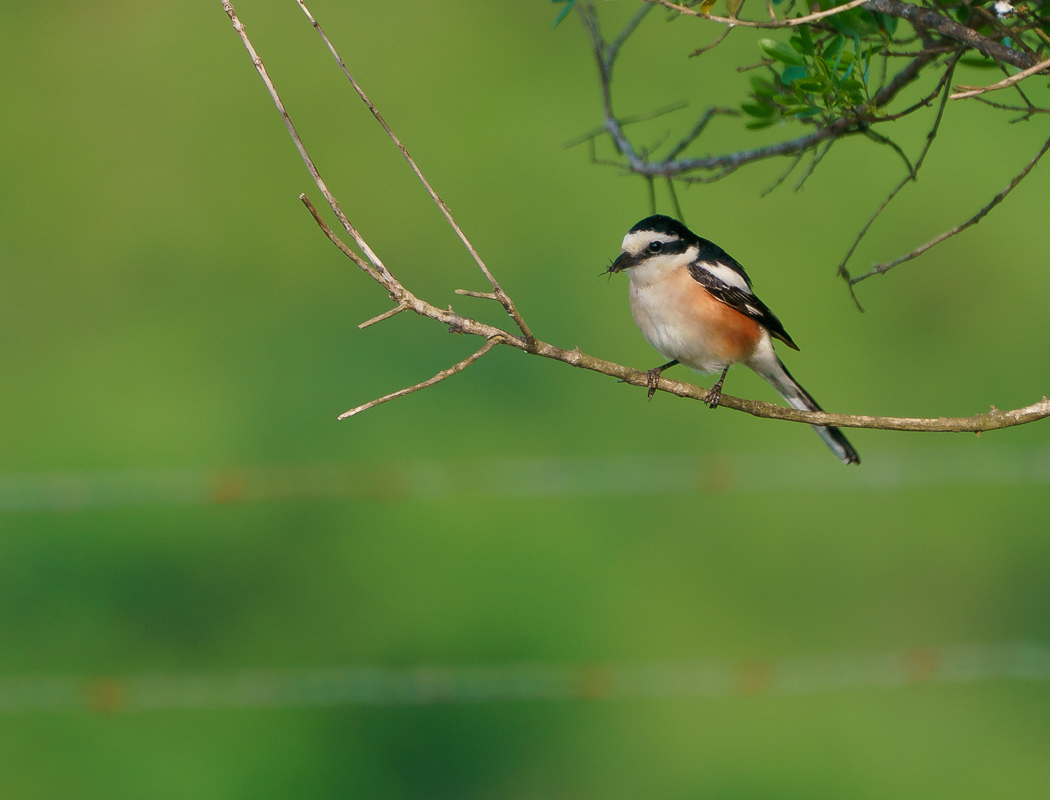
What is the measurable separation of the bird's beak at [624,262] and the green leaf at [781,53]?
888mm

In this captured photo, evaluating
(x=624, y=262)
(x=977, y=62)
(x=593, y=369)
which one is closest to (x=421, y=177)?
(x=593, y=369)

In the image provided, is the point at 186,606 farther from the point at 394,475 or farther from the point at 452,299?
the point at 452,299

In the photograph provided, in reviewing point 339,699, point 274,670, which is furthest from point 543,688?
point 274,670

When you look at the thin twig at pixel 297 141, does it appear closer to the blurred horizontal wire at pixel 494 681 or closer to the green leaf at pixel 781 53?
the green leaf at pixel 781 53

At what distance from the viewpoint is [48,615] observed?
6.71m

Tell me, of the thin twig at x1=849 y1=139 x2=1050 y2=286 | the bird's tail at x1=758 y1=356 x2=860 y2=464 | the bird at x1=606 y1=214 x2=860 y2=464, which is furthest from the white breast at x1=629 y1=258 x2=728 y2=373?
the thin twig at x1=849 y1=139 x2=1050 y2=286

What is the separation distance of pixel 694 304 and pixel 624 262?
0.29m

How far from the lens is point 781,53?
2.78 meters

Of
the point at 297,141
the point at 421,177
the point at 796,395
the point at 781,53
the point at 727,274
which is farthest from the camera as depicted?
the point at 796,395

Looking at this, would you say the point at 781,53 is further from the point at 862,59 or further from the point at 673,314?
the point at 673,314

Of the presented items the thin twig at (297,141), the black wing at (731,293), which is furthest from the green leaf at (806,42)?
the thin twig at (297,141)

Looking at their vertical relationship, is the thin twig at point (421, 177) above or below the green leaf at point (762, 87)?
below

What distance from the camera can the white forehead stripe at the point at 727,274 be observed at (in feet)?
12.5

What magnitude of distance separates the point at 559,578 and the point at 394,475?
151cm
